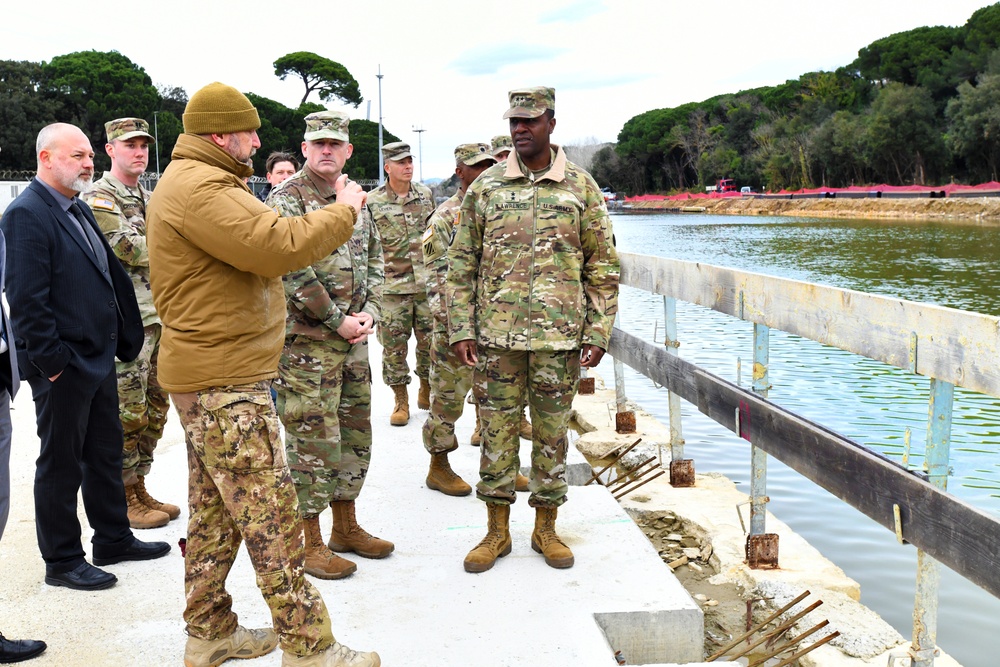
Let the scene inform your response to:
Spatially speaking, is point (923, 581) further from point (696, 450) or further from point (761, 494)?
point (696, 450)

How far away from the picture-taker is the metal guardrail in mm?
2734

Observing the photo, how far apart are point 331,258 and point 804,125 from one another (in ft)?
275

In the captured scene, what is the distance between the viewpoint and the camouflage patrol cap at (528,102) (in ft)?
13.0

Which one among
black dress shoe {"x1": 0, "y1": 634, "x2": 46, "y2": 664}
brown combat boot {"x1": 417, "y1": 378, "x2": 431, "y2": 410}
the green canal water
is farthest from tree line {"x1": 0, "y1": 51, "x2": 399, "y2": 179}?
black dress shoe {"x1": 0, "y1": 634, "x2": 46, "y2": 664}

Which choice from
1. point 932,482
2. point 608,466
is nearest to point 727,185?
point 608,466

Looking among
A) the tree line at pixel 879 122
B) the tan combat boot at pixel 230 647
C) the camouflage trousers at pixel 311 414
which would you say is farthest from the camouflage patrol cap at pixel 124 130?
the tree line at pixel 879 122

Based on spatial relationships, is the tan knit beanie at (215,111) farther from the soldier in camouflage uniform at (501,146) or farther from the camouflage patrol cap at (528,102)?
the soldier in camouflage uniform at (501,146)

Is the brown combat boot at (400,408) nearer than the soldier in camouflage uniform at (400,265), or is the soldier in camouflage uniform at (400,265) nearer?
the brown combat boot at (400,408)

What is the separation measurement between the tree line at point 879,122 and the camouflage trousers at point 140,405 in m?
55.1

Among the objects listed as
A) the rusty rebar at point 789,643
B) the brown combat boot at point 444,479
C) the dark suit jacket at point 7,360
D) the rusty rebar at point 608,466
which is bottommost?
the rusty rebar at point 608,466

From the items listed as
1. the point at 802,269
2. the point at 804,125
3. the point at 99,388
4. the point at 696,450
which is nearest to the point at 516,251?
the point at 99,388

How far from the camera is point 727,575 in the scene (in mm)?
4438

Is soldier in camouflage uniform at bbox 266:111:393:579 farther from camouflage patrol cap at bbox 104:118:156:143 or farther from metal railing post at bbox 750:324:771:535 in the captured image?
metal railing post at bbox 750:324:771:535

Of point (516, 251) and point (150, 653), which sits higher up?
point (516, 251)
